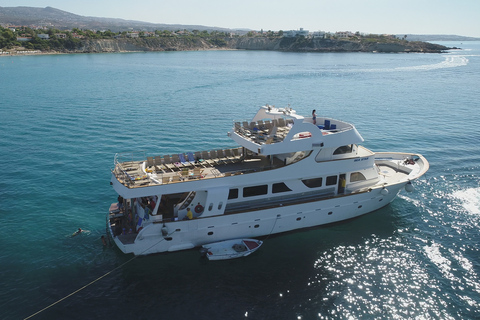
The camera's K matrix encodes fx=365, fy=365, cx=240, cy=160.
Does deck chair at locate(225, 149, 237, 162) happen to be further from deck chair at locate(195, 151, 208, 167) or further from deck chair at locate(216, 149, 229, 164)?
deck chair at locate(195, 151, 208, 167)

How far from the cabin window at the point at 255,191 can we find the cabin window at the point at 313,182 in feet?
7.85

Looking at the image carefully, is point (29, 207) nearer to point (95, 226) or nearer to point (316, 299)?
point (95, 226)

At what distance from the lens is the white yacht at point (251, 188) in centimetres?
1817

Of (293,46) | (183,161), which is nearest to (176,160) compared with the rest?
(183,161)

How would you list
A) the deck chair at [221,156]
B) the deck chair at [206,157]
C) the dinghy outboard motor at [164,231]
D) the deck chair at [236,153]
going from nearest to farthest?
the dinghy outboard motor at [164,231], the deck chair at [206,157], the deck chair at [221,156], the deck chair at [236,153]

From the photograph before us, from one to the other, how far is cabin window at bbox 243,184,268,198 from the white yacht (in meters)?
0.05

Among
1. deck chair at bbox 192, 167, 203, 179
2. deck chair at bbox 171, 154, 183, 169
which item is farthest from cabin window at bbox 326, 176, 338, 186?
deck chair at bbox 171, 154, 183, 169

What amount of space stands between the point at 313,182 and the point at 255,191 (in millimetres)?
3532

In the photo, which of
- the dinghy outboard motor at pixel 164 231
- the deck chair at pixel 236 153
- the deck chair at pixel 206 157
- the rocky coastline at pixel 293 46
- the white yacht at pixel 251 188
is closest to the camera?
the dinghy outboard motor at pixel 164 231

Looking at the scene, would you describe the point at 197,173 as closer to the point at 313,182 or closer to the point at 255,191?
the point at 255,191

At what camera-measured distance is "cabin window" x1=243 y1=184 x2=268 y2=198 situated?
1964 centimetres

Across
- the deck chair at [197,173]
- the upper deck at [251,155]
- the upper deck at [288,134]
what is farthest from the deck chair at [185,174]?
the upper deck at [288,134]

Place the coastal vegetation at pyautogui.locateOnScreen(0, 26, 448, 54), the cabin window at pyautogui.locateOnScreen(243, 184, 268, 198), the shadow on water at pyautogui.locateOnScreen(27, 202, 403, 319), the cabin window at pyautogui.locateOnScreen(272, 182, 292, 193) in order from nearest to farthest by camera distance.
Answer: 1. the shadow on water at pyautogui.locateOnScreen(27, 202, 403, 319)
2. the cabin window at pyautogui.locateOnScreen(243, 184, 268, 198)
3. the cabin window at pyautogui.locateOnScreen(272, 182, 292, 193)
4. the coastal vegetation at pyautogui.locateOnScreen(0, 26, 448, 54)

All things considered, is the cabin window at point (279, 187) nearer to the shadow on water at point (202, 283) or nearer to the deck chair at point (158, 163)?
the shadow on water at point (202, 283)
